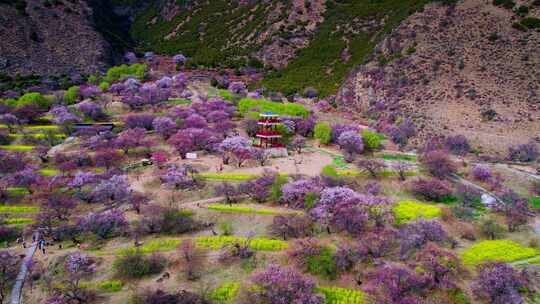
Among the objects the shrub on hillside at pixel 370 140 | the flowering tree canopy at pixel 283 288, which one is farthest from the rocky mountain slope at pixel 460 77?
the flowering tree canopy at pixel 283 288

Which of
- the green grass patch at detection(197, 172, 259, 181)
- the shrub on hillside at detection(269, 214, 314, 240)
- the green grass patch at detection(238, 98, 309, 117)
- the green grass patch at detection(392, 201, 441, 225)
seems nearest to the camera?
the shrub on hillside at detection(269, 214, 314, 240)

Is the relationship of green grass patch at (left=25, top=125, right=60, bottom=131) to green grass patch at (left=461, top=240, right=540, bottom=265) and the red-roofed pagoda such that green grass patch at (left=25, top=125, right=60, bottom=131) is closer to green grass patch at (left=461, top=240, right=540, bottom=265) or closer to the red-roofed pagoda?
the red-roofed pagoda

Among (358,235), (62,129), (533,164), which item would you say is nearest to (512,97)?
(533,164)

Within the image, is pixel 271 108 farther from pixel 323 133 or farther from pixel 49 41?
pixel 49 41

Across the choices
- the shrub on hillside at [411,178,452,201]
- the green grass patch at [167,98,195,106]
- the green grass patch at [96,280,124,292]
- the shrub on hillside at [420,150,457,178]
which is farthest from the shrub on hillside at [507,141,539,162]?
the green grass patch at [167,98,195,106]

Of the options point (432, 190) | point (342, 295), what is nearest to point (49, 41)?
point (432, 190)
